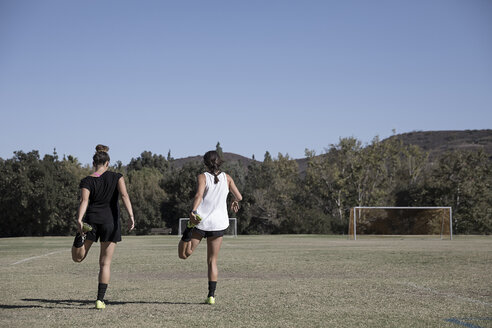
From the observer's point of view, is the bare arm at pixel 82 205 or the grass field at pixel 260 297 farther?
the bare arm at pixel 82 205

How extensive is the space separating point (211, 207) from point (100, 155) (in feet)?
5.70

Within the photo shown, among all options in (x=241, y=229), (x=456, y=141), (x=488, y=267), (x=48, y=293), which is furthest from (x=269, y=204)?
(x=456, y=141)

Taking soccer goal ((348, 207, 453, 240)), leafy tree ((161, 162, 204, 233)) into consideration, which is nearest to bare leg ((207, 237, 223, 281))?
soccer goal ((348, 207, 453, 240))

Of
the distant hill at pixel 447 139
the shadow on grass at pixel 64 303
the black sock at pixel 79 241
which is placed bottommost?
the shadow on grass at pixel 64 303

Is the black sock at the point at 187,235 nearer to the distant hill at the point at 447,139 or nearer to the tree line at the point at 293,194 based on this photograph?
the tree line at the point at 293,194

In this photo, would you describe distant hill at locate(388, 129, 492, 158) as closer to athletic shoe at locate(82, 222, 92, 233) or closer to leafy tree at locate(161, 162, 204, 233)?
leafy tree at locate(161, 162, 204, 233)

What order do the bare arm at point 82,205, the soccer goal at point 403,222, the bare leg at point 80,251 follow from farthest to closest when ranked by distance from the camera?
1. the soccer goal at point 403,222
2. the bare leg at point 80,251
3. the bare arm at point 82,205

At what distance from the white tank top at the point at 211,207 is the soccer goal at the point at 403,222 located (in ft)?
138

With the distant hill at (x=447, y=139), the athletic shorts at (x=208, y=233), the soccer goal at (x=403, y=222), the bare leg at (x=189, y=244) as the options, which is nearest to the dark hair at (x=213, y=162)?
the athletic shorts at (x=208, y=233)

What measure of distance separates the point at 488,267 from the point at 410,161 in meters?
77.2

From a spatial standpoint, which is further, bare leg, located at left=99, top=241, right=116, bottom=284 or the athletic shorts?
the athletic shorts

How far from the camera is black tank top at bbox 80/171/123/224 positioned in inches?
320

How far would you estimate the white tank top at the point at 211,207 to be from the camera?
27.5 feet

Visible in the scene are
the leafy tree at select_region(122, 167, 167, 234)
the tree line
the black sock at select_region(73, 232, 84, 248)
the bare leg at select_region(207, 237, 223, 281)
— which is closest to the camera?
the black sock at select_region(73, 232, 84, 248)
